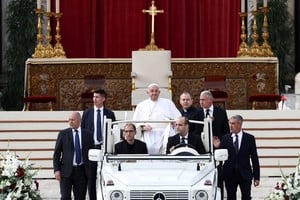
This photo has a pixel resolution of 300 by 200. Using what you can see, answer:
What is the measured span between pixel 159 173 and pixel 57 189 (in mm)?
5556

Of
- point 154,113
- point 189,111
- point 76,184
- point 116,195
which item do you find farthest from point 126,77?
point 116,195

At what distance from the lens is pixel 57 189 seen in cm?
1662

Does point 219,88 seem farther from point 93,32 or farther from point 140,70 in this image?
point 93,32

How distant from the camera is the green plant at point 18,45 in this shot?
93.9 ft

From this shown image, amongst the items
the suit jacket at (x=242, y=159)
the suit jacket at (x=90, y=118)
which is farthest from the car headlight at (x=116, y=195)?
the suit jacket at (x=90, y=118)

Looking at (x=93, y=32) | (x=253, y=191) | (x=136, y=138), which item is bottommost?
(x=253, y=191)

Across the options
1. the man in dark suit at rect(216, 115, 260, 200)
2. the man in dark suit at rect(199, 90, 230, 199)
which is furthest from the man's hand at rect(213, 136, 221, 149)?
the man in dark suit at rect(199, 90, 230, 199)

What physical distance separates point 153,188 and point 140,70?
37.2 ft

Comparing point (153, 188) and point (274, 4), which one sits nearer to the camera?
point (153, 188)

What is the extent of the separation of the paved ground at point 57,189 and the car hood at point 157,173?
13.1 feet

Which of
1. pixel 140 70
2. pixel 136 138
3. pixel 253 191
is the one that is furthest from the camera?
pixel 140 70

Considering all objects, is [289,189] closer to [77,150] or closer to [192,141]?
[192,141]

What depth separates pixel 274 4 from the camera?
29031 mm

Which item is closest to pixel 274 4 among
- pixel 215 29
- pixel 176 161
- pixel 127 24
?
pixel 215 29
